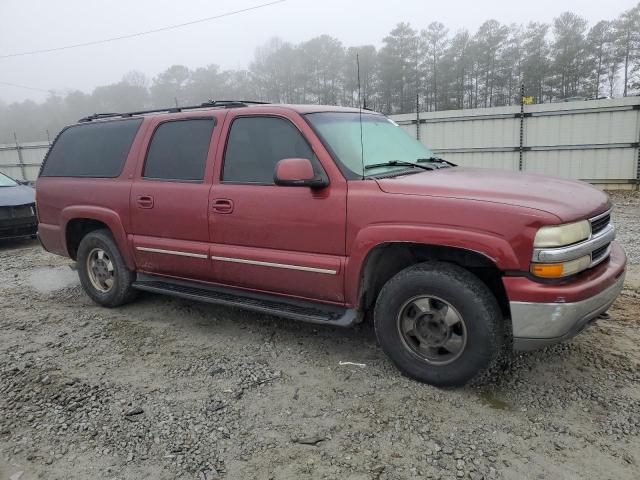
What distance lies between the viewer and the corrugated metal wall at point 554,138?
12.2 meters

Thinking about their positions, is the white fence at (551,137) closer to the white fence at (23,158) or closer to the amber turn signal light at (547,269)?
the amber turn signal light at (547,269)

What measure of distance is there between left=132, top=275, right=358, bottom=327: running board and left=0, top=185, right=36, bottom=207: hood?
496 cm

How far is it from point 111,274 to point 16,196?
4831 millimetres

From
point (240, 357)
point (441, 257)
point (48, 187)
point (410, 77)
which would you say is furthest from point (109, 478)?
point (410, 77)

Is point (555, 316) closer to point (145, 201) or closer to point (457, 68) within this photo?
point (145, 201)

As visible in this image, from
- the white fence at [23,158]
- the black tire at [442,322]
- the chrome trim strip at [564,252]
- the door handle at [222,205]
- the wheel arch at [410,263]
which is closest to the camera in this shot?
the chrome trim strip at [564,252]

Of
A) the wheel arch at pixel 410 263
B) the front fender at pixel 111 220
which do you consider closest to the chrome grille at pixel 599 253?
the wheel arch at pixel 410 263

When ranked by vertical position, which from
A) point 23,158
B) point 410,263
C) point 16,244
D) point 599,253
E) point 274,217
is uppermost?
point 23,158

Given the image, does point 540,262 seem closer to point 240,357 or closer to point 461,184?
point 461,184

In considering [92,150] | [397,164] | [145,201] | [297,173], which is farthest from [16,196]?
[397,164]

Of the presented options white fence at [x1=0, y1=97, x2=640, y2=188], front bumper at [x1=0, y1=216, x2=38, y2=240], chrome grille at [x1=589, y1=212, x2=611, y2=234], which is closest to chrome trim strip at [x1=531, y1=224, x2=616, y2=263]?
chrome grille at [x1=589, y1=212, x2=611, y2=234]

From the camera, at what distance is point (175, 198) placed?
407cm

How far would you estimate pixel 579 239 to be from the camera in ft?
9.16

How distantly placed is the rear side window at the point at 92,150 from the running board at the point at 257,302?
1124mm
